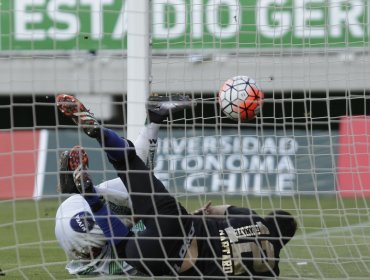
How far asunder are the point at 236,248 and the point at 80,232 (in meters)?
1.23

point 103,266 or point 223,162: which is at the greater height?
point 223,162

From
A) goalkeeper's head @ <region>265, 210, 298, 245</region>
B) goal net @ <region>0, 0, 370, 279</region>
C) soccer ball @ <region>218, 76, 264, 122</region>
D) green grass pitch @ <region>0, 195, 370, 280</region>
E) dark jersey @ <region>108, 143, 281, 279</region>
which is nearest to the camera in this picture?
dark jersey @ <region>108, 143, 281, 279</region>

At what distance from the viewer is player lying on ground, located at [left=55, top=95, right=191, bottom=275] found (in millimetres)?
5766

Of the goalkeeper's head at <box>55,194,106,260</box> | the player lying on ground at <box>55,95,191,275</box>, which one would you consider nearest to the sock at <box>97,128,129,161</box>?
the player lying on ground at <box>55,95,191,275</box>

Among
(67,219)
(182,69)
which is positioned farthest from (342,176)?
(67,219)

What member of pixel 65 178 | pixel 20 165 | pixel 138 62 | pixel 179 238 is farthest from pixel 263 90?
pixel 20 165

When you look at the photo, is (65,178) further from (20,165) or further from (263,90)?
(20,165)

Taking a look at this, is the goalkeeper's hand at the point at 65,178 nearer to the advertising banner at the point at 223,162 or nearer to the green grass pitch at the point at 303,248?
the advertising banner at the point at 223,162

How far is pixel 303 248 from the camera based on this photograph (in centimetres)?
759

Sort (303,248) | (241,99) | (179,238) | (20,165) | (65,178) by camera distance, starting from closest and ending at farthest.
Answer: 1. (179,238)
2. (65,178)
3. (241,99)
4. (303,248)
5. (20,165)

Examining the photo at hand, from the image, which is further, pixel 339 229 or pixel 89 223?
pixel 339 229

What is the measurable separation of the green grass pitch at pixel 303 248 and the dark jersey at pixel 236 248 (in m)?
0.15

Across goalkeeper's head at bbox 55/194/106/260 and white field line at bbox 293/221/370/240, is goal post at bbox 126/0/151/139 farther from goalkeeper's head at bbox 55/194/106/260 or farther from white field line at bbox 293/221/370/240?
white field line at bbox 293/221/370/240

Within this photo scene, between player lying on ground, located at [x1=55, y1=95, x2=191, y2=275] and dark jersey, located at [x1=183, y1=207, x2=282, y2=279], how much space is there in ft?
1.93
